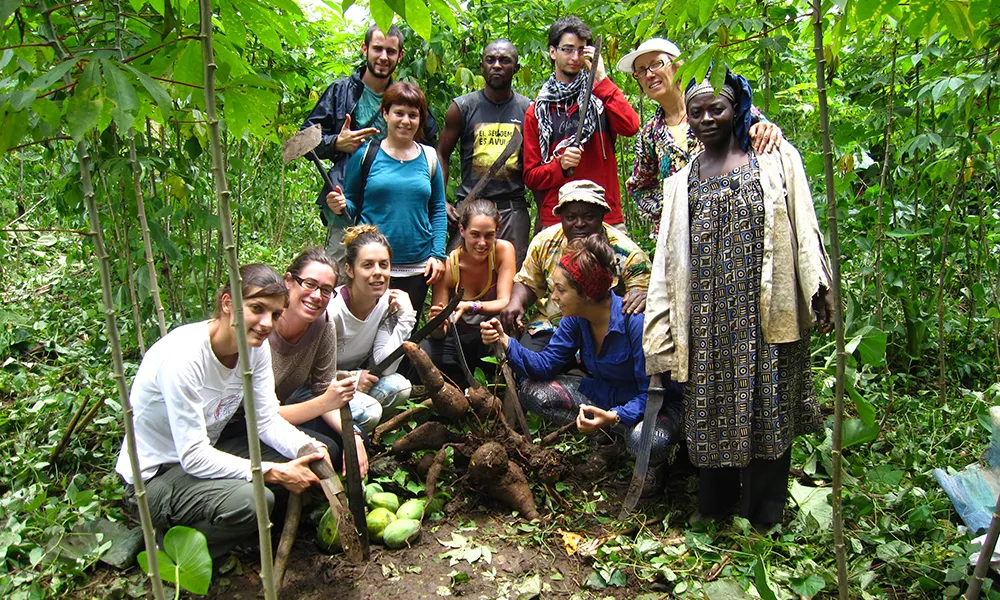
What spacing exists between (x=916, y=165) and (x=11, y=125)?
436 cm

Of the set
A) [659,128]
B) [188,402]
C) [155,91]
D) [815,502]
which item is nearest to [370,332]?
[188,402]

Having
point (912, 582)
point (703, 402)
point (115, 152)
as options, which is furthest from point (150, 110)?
point (912, 582)

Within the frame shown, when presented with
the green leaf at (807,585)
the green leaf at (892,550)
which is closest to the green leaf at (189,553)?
the green leaf at (807,585)

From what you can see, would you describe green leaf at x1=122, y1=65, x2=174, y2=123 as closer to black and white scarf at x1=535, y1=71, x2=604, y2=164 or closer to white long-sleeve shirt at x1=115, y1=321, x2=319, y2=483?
white long-sleeve shirt at x1=115, y1=321, x2=319, y2=483

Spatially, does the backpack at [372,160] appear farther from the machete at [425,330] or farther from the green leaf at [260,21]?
the green leaf at [260,21]

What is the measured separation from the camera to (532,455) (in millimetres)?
3275

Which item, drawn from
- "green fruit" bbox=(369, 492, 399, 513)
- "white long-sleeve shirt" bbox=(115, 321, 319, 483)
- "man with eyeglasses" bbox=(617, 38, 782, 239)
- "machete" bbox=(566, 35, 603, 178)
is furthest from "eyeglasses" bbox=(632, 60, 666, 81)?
"green fruit" bbox=(369, 492, 399, 513)

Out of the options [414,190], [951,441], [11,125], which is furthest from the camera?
[414,190]

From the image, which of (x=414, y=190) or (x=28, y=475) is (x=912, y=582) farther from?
(x=28, y=475)

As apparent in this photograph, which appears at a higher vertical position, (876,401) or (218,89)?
(218,89)

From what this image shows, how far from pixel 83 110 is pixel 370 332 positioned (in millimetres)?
2460

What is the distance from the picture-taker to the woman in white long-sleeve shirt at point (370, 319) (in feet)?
11.4

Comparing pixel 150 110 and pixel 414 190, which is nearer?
pixel 150 110

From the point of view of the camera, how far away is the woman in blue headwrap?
2.65 meters
